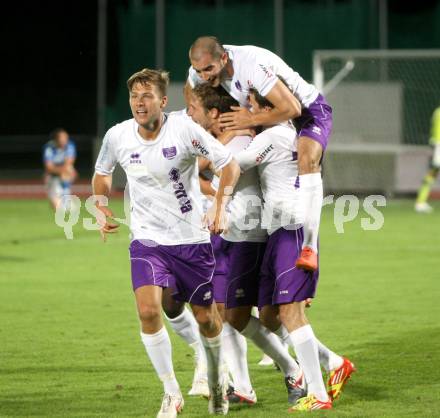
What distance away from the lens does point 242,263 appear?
748 centimetres

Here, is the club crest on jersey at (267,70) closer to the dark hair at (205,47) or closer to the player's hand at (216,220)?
the dark hair at (205,47)

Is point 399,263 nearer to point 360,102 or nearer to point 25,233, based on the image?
point 25,233

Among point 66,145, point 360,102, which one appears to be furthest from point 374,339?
point 360,102

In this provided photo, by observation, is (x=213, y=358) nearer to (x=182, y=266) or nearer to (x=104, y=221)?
(x=182, y=266)

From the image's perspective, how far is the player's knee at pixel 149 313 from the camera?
6.75m

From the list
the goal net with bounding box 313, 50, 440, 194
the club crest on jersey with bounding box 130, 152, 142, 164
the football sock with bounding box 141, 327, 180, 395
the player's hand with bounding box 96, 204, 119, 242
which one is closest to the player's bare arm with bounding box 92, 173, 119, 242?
the player's hand with bounding box 96, 204, 119, 242

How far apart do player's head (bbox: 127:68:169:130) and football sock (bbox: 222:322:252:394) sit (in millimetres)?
1567

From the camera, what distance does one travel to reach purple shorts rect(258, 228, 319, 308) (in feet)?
23.3

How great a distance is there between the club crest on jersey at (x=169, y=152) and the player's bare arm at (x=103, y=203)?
57 cm

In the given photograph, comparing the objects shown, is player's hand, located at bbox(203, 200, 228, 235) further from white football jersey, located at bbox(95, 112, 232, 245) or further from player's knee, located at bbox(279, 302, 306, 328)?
player's knee, located at bbox(279, 302, 306, 328)

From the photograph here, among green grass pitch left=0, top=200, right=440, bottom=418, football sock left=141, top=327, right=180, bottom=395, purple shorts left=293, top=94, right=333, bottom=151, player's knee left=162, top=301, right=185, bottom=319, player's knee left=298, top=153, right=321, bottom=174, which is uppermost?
purple shorts left=293, top=94, right=333, bottom=151

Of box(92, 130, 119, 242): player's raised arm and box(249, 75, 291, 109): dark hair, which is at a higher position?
box(249, 75, 291, 109): dark hair

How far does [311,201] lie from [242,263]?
608mm

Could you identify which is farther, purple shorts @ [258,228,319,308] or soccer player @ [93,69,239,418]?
purple shorts @ [258,228,319,308]
